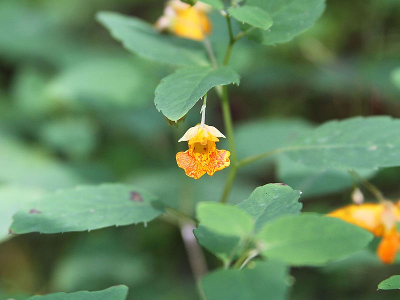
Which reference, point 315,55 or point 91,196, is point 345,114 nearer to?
point 315,55

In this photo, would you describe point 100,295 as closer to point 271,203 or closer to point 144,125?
point 271,203

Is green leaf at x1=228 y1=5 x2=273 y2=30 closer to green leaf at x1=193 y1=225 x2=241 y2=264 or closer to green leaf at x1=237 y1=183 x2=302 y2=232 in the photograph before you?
green leaf at x1=237 y1=183 x2=302 y2=232

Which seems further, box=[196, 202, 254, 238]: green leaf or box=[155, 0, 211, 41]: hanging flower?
box=[155, 0, 211, 41]: hanging flower

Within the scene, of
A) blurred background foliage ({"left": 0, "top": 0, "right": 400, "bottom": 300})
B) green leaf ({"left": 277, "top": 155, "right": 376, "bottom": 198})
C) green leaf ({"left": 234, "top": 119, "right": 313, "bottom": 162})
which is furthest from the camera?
green leaf ({"left": 234, "top": 119, "right": 313, "bottom": 162})

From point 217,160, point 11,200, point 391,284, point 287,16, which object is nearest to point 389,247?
point 391,284

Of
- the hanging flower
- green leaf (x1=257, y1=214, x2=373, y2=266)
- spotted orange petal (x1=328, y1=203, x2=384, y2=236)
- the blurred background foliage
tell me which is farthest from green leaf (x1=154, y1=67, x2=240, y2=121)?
the blurred background foliage
